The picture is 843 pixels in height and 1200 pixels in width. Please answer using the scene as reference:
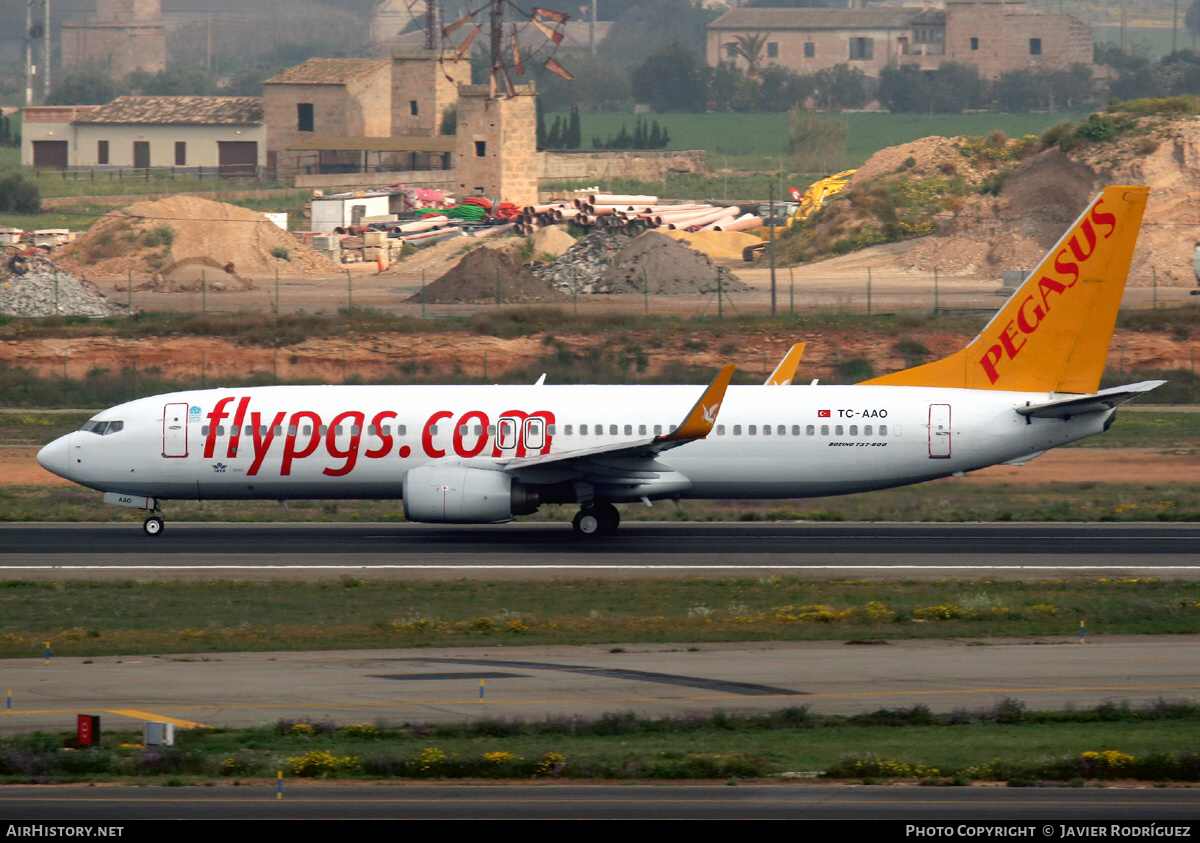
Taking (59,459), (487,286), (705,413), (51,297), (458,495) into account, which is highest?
(487,286)

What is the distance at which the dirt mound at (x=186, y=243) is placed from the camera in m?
104

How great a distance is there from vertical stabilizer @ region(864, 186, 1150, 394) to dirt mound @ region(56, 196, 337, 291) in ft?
235

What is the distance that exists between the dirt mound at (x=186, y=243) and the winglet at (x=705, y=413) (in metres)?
70.8

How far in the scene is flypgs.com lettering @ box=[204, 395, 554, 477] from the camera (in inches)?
1555

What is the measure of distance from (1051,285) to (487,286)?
50681 mm

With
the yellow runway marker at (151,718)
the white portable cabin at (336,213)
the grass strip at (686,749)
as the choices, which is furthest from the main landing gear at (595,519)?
the white portable cabin at (336,213)

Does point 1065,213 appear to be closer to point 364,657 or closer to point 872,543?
point 872,543

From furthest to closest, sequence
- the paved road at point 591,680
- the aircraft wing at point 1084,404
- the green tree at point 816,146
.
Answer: the green tree at point 816,146
the aircraft wing at point 1084,404
the paved road at point 591,680

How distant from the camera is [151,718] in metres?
21.9

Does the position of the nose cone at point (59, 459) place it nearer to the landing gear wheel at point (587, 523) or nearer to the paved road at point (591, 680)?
the landing gear wheel at point (587, 523)

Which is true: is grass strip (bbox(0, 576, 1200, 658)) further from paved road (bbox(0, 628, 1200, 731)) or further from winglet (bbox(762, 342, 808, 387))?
winglet (bbox(762, 342, 808, 387))

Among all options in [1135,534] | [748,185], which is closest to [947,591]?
[1135,534]

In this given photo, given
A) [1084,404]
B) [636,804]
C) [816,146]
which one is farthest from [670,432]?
[816,146]

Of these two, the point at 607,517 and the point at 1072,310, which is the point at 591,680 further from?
the point at 1072,310
